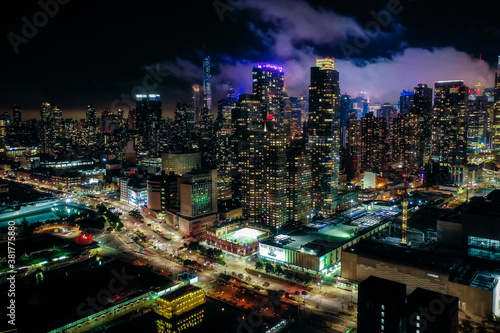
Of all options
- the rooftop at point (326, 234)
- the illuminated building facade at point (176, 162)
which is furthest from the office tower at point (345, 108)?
the rooftop at point (326, 234)

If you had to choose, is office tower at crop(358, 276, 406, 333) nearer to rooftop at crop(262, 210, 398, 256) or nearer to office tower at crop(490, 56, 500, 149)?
rooftop at crop(262, 210, 398, 256)

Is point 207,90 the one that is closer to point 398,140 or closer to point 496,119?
point 398,140

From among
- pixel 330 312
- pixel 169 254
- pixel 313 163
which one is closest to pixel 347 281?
pixel 330 312

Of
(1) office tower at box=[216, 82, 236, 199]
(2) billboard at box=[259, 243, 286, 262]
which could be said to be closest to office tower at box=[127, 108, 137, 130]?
(1) office tower at box=[216, 82, 236, 199]

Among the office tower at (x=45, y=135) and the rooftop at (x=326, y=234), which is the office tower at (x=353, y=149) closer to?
the rooftop at (x=326, y=234)

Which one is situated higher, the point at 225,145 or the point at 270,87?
the point at 270,87

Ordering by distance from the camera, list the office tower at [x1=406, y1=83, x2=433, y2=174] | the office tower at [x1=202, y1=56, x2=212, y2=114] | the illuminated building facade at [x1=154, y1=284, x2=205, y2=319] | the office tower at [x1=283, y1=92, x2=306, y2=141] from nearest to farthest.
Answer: the illuminated building facade at [x1=154, y1=284, x2=205, y2=319], the office tower at [x1=406, y1=83, x2=433, y2=174], the office tower at [x1=283, y1=92, x2=306, y2=141], the office tower at [x1=202, y1=56, x2=212, y2=114]

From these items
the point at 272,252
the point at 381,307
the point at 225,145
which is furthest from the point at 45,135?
the point at 381,307
